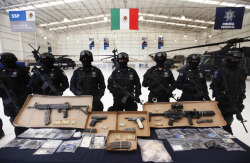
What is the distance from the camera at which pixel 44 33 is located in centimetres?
2381

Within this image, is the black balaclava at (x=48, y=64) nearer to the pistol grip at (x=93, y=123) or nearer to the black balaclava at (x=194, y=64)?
the pistol grip at (x=93, y=123)

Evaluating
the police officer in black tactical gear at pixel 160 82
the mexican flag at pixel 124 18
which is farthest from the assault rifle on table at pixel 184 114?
the mexican flag at pixel 124 18

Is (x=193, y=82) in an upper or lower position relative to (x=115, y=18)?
lower

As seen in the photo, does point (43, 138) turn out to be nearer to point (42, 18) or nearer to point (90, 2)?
point (90, 2)

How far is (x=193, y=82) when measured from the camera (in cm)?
266

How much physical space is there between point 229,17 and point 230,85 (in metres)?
8.40

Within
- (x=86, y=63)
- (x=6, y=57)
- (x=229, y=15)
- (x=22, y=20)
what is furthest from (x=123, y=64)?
(x=229, y=15)

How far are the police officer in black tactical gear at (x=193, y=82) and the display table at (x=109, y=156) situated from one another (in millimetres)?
1458

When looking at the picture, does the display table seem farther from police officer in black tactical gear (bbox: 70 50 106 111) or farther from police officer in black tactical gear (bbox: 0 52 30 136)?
police officer in black tactical gear (bbox: 0 52 30 136)

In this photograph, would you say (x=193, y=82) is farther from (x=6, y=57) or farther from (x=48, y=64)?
(x=6, y=57)

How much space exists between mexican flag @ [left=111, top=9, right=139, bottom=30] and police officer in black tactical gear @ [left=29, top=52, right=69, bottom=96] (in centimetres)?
506

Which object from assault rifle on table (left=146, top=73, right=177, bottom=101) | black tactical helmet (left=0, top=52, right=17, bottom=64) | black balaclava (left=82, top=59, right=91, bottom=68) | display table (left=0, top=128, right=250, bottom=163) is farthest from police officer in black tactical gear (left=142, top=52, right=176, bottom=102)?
black tactical helmet (left=0, top=52, right=17, bottom=64)

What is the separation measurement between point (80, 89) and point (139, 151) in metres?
1.90

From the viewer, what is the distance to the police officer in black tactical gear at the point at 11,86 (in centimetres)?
254
